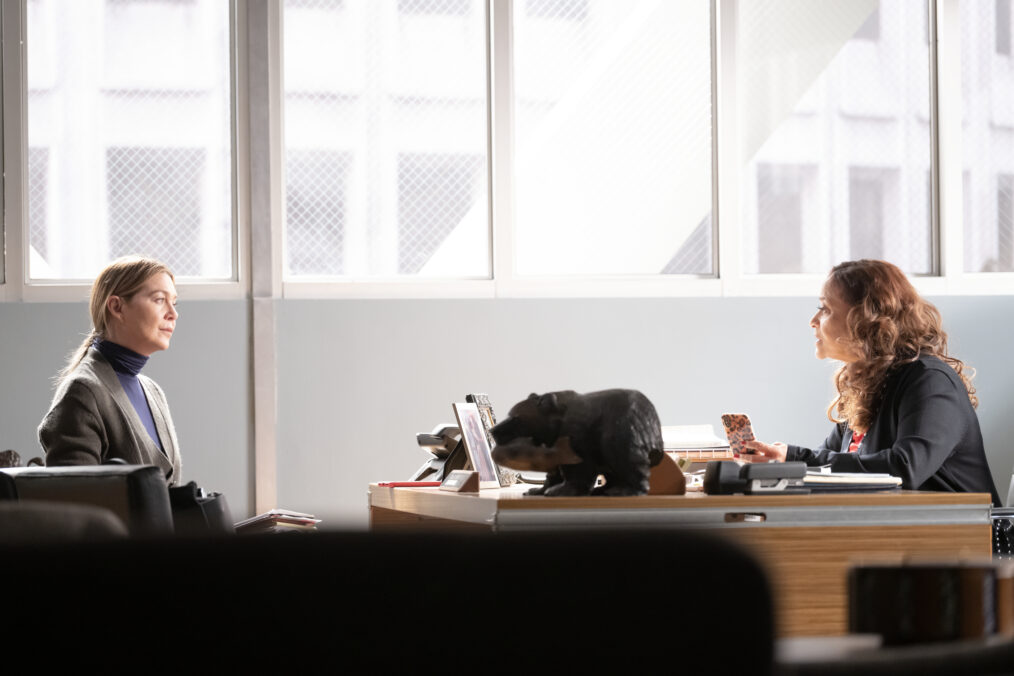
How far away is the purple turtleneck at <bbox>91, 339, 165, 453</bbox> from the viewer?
331 cm

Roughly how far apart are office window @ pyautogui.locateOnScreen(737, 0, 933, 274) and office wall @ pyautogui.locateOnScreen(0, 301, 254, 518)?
2.40m

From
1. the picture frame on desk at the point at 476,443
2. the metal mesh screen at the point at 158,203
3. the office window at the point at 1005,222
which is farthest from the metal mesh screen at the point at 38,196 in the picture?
the office window at the point at 1005,222

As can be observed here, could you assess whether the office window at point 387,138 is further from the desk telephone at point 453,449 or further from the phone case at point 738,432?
the phone case at point 738,432

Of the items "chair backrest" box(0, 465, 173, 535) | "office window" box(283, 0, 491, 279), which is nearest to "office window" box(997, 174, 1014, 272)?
Result: "office window" box(283, 0, 491, 279)

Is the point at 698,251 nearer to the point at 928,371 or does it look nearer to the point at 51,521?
the point at 928,371

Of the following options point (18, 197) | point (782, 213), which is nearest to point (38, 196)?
point (18, 197)

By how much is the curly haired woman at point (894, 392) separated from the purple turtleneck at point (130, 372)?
5.54 ft

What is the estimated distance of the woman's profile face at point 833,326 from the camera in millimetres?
3412

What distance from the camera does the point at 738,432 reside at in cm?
299

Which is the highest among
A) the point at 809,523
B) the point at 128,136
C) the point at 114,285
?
the point at 128,136

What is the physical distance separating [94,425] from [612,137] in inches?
121

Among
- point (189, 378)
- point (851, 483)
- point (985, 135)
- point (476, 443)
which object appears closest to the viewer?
point (851, 483)

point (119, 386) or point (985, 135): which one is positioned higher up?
point (985, 135)

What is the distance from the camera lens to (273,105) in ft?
16.8
